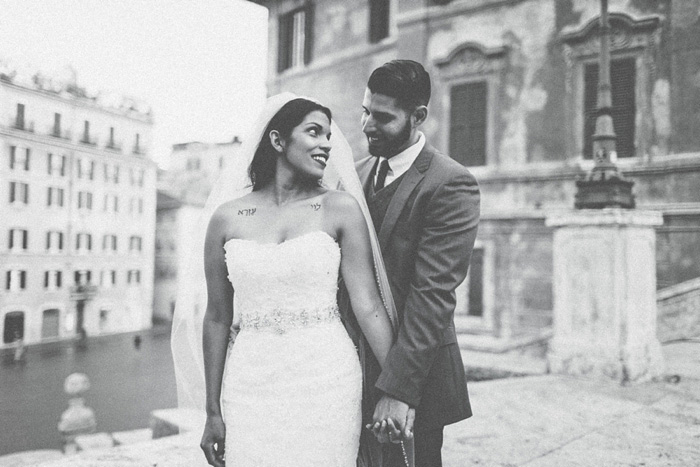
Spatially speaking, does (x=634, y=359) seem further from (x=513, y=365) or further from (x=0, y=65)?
(x=0, y=65)

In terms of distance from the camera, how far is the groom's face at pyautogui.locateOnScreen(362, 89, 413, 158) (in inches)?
79.7

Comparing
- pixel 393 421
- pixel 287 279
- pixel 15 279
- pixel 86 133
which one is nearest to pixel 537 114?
pixel 86 133

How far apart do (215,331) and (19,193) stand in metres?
6.84

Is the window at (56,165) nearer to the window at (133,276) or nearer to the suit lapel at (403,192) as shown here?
the window at (133,276)

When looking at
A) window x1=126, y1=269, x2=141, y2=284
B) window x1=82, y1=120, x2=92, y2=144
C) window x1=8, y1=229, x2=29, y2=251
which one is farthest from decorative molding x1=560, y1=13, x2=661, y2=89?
window x1=126, y1=269, x2=141, y2=284

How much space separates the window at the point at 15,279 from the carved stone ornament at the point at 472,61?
31.9 ft

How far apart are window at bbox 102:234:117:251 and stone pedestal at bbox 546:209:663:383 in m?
8.05

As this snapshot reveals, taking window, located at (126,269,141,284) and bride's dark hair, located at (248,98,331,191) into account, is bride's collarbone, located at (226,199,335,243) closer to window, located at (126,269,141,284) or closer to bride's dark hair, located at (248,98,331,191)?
bride's dark hair, located at (248,98,331,191)

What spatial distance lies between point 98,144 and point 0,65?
150 inches

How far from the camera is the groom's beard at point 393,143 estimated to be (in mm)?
2068

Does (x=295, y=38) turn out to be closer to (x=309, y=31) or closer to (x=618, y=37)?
(x=309, y=31)

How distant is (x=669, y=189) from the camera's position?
1001cm

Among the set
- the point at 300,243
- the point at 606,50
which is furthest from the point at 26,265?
the point at 606,50

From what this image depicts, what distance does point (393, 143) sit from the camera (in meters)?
2.09
